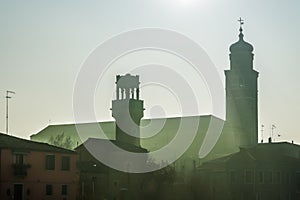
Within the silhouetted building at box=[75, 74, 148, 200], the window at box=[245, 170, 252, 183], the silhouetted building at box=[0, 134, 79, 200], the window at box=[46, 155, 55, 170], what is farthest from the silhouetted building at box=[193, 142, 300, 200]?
the window at box=[46, 155, 55, 170]

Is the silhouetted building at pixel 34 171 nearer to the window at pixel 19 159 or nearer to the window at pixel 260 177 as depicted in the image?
the window at pixel 19 159

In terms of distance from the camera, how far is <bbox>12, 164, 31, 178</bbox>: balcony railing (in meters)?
50.1

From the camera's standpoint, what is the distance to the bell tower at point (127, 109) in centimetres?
7781

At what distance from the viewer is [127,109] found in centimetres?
7769

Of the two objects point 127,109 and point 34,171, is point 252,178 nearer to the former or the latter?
point 127,109

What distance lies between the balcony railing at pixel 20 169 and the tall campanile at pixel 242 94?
4338cm

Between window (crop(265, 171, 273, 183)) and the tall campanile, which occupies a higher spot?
the tall campanile

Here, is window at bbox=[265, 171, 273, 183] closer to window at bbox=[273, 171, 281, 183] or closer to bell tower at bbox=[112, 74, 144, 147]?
window at bbox=[273, 171, 281, 183]

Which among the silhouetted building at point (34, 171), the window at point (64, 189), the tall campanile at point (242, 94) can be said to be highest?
the tall campanile at point (242, 94)

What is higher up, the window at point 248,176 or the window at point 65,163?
the window at point 65,163

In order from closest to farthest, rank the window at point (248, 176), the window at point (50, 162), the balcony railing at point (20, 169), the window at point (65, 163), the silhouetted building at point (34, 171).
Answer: the silhouetted building at point (34, 171) < the balcony railing at point (20, 169) < the window at point (50, 162) < the window at point (65, 163) < the window at point (248, 176)

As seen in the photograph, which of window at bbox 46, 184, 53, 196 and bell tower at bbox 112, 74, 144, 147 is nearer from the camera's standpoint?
window at bbox 46, 184, 53, 196

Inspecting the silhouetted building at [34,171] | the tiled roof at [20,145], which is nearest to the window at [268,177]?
the silhouetted building at [34,171]

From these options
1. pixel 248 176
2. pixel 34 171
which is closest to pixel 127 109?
pixel 248 176
